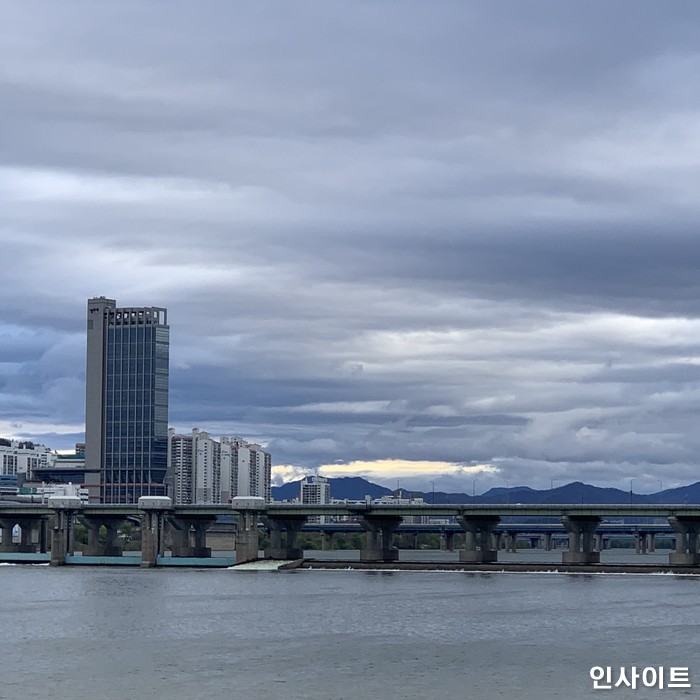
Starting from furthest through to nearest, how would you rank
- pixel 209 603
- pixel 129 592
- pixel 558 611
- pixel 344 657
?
pixel 129 592
pixel 209 603
pixel 558 611
pixel 344 657

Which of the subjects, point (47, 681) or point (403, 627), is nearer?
point (47, 681)

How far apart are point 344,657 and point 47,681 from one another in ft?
78.5

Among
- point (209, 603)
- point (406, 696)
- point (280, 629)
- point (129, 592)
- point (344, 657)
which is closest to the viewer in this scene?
point (406, 696)

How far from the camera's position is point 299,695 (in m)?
92.7

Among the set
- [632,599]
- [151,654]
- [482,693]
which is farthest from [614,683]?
[632,599]

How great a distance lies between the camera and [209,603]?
162375 mm

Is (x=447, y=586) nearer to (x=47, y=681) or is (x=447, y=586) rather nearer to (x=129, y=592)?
(x=129, y=592)

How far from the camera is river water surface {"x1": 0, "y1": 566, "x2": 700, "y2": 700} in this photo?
96.4m

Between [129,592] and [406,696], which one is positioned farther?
[129,592]

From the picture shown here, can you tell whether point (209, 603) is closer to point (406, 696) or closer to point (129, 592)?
point (129, 592)

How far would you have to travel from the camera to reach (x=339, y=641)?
12231 centimetres

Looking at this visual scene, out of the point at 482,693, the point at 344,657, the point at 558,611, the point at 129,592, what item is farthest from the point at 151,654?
the point at 129,592

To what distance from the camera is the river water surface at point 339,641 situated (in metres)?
96.4

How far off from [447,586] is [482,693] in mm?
98391
